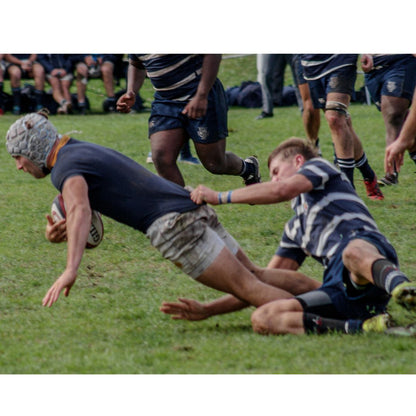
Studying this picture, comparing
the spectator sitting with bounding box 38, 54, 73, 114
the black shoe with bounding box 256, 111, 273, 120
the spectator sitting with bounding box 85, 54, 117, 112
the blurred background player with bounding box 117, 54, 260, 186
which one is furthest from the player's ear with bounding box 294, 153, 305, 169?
the spectator sitting with bounding box 85, 54, 117, 112

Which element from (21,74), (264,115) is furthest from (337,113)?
(21,74)

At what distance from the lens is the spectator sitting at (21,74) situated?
1498 centimetres

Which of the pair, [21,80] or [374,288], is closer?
[374,288]

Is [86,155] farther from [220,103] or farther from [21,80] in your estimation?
[21,80]

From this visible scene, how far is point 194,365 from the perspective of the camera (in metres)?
4.21

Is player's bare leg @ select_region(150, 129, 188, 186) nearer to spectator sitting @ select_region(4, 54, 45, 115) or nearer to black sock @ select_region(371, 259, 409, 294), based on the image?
black sock @ select_region(371, 259, 409, 294)

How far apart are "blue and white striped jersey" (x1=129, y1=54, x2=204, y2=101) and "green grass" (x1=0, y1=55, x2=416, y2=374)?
1.41 m

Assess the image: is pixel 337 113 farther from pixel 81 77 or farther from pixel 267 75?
pixel 81 77

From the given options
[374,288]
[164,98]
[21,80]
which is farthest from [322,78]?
[21,80]

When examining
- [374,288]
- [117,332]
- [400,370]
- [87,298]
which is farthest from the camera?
[87,298]

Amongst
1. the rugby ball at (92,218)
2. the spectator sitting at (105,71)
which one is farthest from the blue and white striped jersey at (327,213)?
the spectator sitting at (105,71)

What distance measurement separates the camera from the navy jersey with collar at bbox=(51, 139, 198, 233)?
4.74m

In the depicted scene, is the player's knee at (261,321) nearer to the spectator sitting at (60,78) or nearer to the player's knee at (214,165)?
the player's knee at (214,165)

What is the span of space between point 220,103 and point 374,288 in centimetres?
289
